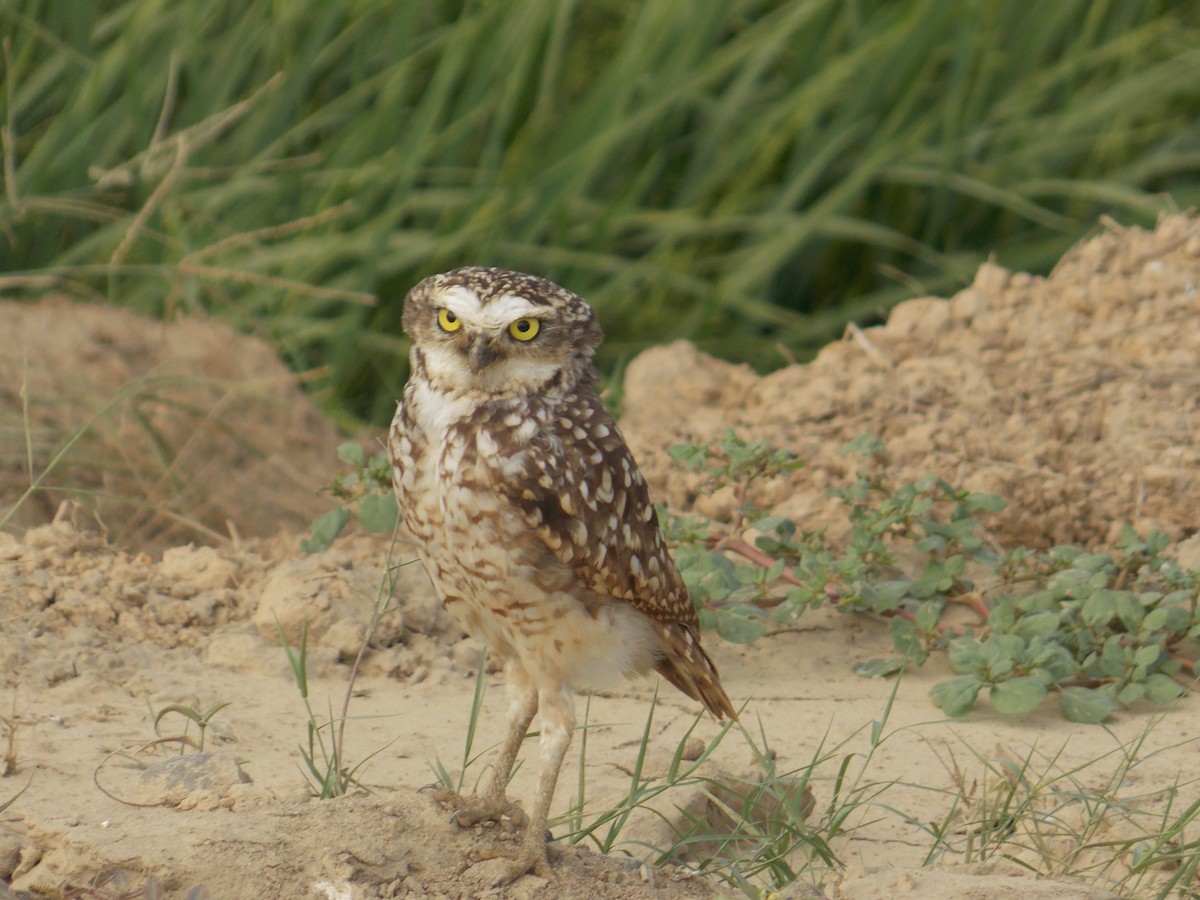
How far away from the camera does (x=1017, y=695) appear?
3.62m

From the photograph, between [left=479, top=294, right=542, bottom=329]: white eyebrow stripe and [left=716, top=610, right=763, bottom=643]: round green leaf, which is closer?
[left=479, top=294, right=542, bottom=329]: white eyebrow stripe

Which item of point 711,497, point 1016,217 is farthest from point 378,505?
point 1016,217

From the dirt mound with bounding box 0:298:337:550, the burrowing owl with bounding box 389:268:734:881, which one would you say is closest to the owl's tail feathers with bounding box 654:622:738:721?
the burrowing owl with bounding box 389:268:734:881

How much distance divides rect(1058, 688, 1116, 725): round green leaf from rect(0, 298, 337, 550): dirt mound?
228cm

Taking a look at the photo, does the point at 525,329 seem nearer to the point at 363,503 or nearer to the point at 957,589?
the point at 363,503

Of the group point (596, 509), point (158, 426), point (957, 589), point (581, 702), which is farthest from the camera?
point (158, 426)

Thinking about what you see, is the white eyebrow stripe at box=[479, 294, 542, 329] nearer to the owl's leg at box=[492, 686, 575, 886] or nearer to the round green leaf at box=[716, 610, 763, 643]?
the owl's leg at box=[492, 686, 575, 886]

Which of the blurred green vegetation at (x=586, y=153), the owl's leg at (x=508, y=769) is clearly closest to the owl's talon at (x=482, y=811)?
the owl's leg at (x=508, y=769)

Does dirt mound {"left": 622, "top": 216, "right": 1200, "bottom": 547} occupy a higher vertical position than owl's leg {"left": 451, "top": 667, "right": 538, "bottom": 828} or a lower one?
higher

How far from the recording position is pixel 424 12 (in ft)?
20.5

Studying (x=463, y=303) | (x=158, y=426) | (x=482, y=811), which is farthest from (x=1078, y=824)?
(x=158, y=426)

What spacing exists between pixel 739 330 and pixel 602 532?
354 centimetres

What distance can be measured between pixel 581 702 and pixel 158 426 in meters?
1.92

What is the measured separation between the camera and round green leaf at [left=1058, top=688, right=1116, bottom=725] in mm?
3658
